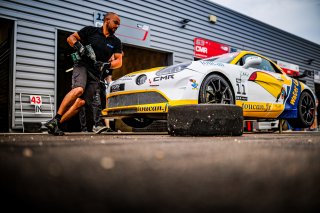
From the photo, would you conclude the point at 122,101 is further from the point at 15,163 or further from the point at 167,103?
the point at 15,163

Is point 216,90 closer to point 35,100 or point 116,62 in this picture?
point 116,62

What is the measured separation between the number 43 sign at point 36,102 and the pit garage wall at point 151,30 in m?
0.16

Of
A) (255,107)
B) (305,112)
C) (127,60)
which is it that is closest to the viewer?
(255,107)

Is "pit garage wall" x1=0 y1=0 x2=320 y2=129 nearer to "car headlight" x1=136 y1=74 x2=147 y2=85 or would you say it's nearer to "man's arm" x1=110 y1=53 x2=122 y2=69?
"man's arm" x1=110 y1=53 x2=122 y2=69

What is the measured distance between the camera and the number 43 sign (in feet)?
20.4

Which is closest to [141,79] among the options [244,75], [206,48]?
[244,75]

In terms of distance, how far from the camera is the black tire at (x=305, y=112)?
18.1 ft

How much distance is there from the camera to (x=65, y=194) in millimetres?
537

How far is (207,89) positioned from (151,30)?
5.35 m

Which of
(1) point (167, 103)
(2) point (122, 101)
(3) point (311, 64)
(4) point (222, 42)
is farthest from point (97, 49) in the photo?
(3) point (311, 64)

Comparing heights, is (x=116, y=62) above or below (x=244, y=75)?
above

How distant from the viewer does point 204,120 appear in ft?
9.77

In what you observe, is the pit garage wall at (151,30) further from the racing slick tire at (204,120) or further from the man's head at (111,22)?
the racing slick tire at (204,120)

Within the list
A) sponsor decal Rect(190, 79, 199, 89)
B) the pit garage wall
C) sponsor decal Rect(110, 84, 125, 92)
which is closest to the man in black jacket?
sponsor decal Rect(110, 84, 125, 92)
